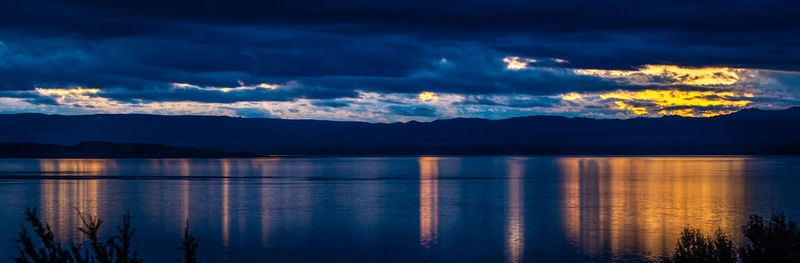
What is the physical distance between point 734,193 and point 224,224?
30369mm

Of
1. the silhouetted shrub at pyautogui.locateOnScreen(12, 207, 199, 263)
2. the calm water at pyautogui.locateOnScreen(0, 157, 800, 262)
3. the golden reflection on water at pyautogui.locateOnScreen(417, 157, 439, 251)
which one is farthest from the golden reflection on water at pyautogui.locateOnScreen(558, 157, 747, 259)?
the silhouetted shrub at pyautogui.locateOnScreen(12, 207, 199, 263)

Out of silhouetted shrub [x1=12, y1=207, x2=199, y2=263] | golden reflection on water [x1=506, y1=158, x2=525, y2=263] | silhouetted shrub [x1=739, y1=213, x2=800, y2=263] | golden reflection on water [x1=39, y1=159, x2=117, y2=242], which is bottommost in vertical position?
golden reflection on water [x1=506, y1=158, x2=525, y2=263]

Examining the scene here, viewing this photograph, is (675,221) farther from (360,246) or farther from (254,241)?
(254,241)

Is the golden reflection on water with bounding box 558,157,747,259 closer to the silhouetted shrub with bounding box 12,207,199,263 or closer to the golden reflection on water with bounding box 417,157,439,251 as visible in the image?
the golden reflection on water with bounding box 417,157,439,251

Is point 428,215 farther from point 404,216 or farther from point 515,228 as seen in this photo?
point 515,228

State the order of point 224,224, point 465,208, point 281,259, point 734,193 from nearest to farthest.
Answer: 1. point 281,259
2. point 224,224
3. point 465,208
4. point 734,193

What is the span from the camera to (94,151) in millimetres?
150125

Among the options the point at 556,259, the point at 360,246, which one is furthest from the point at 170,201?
the point at 556,259

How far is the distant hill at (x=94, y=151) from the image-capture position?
480ft

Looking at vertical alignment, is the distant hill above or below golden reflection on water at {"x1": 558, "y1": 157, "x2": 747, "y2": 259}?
above

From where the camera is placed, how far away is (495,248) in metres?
23.5

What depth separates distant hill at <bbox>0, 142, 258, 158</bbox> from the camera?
146 meters

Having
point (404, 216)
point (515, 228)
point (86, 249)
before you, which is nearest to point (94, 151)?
point (404, 216)

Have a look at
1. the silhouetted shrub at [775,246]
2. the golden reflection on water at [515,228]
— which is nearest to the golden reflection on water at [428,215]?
the golden reflection on water at [515,228]
